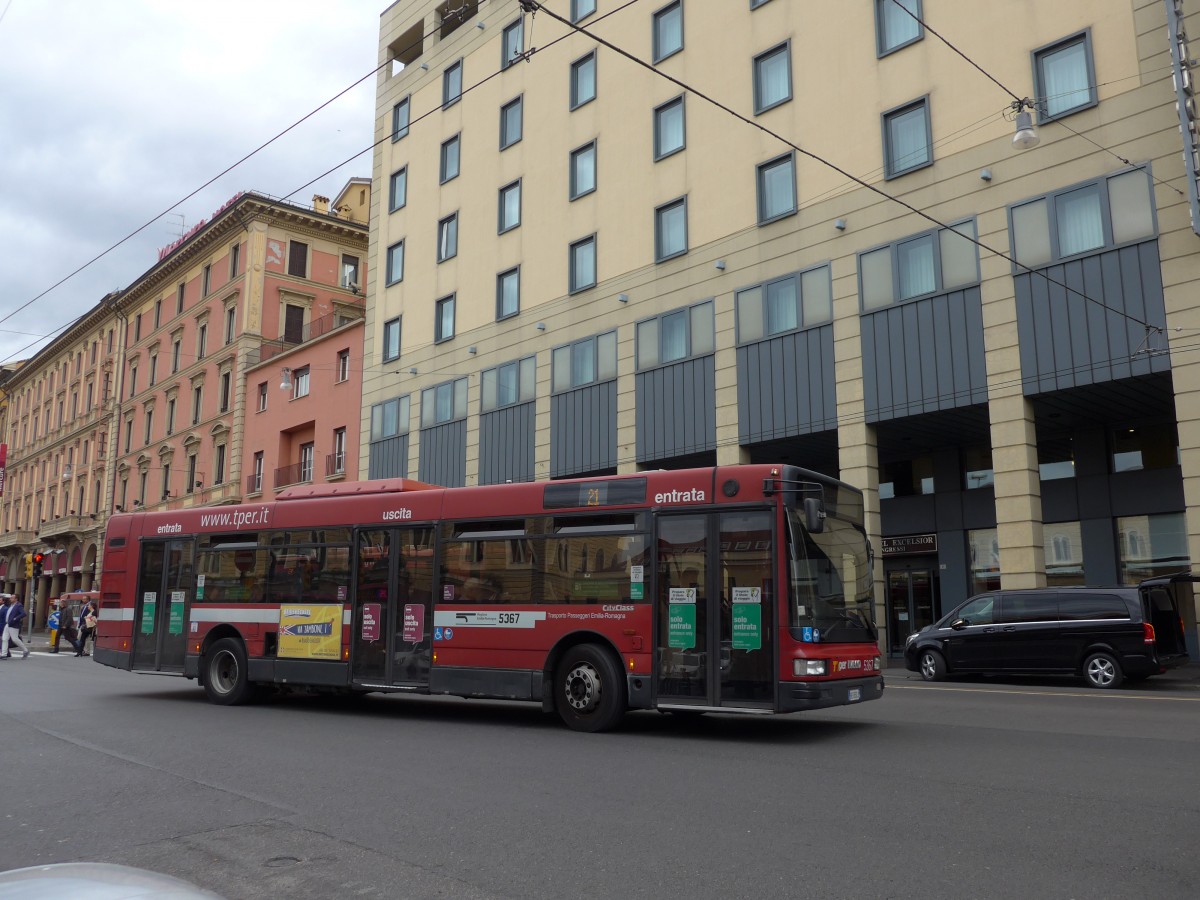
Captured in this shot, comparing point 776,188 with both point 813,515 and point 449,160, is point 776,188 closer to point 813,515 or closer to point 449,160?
point 449,160

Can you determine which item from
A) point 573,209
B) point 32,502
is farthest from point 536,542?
point 32,502

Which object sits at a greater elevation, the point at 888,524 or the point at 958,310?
the point at 958,310

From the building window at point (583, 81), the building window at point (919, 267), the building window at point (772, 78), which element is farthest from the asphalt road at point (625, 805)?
the building window at point (583, 81)

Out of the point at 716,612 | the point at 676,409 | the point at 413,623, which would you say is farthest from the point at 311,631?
the point at 676,409

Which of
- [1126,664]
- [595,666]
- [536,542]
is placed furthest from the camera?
[1126,664]

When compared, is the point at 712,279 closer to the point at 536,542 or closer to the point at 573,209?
the point at 573,209

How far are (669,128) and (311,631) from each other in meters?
20.3

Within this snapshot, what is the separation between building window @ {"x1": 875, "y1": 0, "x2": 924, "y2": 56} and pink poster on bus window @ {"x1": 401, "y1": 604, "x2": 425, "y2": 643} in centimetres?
1844

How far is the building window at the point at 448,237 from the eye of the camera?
36.6 metres

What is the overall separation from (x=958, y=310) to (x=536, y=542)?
14.0 meters

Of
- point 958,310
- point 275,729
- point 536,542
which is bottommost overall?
point 275,729

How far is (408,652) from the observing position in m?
12.8

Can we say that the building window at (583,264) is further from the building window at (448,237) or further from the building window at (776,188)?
the building window at (448,237)

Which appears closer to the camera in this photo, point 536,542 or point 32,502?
point 536,542
